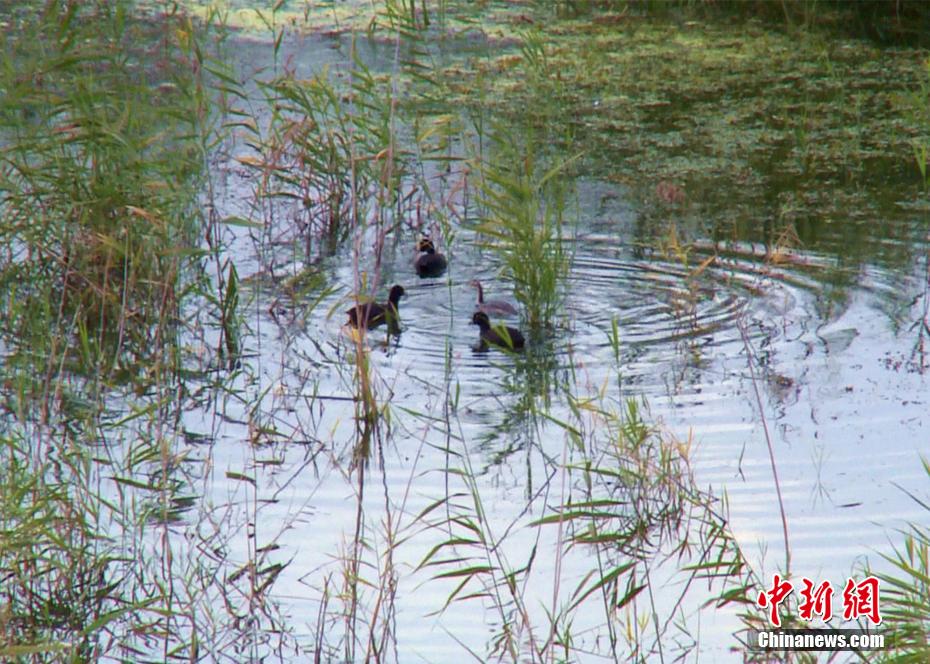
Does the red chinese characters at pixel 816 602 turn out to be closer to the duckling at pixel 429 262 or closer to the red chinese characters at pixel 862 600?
the red chinese characters at pixel 862 600

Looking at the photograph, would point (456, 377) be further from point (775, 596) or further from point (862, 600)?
point (862, 600)

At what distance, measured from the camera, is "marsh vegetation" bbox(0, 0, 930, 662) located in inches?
144

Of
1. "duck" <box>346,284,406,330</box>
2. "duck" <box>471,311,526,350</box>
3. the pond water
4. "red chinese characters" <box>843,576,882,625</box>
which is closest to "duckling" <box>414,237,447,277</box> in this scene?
the pond water

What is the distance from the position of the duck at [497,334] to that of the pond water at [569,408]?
2.7 inches

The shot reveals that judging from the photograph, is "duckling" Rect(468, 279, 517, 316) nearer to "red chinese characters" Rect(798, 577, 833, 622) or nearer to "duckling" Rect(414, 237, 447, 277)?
"duckling" Rect(414, 237, 447, 277)

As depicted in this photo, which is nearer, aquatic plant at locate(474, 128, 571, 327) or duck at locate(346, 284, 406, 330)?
aquatic plant at locate(474, 128, 571, 327)

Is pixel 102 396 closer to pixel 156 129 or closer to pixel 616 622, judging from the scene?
pixel 616 622

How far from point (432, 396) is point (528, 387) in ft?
1.28

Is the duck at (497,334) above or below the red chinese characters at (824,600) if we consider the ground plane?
above

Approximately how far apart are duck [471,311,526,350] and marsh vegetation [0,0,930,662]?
0.06 m

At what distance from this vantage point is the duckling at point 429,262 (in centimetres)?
662

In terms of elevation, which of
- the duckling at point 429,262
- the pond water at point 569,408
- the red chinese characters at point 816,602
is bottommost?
the red chinese characters at point 816,602

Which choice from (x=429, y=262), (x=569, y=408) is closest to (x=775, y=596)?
(x=569, y=408)

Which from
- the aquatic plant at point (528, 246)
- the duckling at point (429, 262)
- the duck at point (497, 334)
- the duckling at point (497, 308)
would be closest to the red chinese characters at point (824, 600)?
the duck at point (497, 334)
